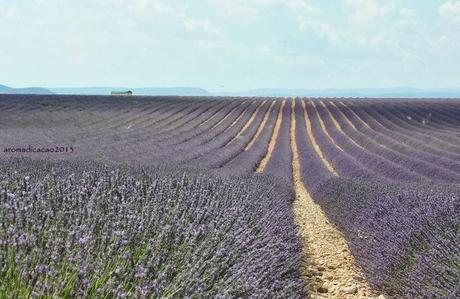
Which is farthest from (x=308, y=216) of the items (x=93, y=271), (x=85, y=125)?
(x=85, y=125)

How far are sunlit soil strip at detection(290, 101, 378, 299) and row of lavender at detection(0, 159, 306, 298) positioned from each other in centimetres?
47

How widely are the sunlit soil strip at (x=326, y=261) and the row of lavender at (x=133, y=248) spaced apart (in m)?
0.47

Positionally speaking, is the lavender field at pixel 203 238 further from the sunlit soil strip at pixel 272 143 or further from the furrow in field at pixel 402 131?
the furrow in field at pixel 402 131

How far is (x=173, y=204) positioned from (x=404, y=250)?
1905 mm

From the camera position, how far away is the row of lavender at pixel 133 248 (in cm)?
238

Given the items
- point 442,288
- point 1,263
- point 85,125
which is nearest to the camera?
point 1,263

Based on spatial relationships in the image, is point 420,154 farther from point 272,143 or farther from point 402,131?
point 402,131

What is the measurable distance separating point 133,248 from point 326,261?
305cm

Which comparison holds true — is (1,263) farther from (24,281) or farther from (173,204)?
(173,204)

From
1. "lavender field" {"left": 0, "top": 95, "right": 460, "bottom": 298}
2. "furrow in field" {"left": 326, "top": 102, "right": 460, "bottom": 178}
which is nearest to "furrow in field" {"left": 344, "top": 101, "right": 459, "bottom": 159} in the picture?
"furrow in field" {"left": 326, "top": 102, "right": 460, "bottom": 178}

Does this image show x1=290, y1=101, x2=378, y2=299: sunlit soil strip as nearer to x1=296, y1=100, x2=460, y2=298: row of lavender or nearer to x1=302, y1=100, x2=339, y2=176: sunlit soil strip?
x1=296, y1=100, x2=460, y2=298: row of lavender

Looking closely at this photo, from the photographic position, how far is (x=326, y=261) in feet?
18.6

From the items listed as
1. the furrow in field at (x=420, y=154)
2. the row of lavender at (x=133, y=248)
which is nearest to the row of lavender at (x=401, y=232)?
the row of lavender at (x=133, y=248)

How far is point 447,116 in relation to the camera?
29.7 m
